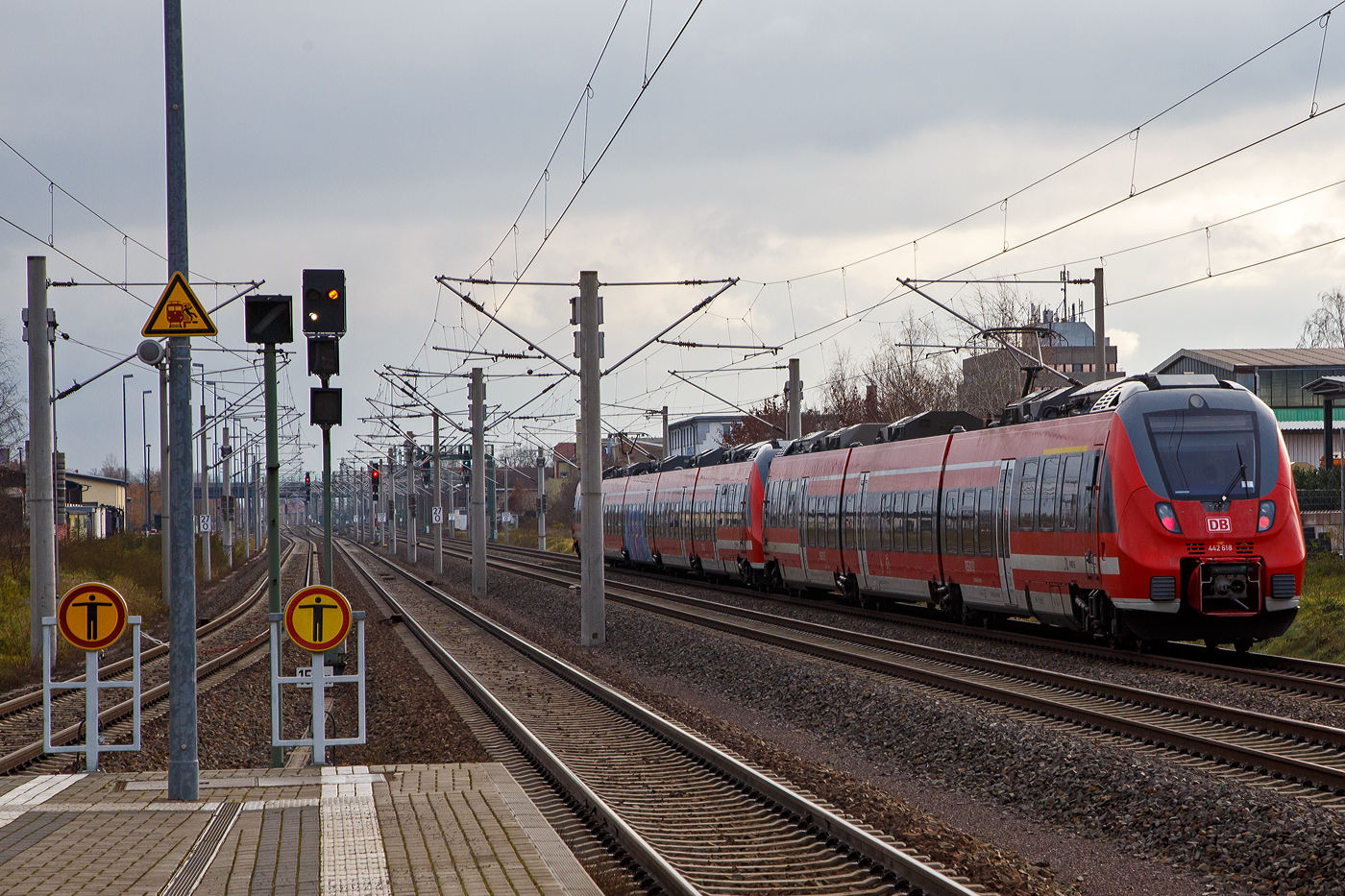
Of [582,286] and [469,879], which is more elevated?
[582,286]

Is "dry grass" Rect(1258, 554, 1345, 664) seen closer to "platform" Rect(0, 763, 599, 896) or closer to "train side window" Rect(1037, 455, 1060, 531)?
"train side window" Rect(1037, 455, 1060, 531)

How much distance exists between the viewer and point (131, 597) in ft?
108

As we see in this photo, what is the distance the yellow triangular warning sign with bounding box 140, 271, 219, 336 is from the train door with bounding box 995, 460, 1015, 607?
13.7 m

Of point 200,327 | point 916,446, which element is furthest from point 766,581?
point 200,327

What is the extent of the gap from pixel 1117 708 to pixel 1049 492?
5.44 metres

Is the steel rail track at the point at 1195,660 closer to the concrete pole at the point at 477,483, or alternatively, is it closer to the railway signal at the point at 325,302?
the railway signal at the point at 325,302

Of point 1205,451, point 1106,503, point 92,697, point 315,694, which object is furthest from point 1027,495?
point 92,697

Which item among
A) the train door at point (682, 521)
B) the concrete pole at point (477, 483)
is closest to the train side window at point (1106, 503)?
the concrete pole at point (477, 483)

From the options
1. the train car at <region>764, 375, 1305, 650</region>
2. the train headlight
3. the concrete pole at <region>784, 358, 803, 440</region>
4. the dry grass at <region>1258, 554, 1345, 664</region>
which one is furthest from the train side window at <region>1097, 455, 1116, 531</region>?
the concrete pole at <region>784, 358, 803, 440</region>

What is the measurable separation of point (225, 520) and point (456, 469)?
63.2 m

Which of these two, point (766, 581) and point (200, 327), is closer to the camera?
point (200, 327)

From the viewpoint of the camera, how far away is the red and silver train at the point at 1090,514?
638 inches

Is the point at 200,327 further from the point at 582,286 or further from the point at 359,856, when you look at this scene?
the point at 582,286

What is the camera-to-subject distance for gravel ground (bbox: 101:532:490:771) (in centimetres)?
1297
